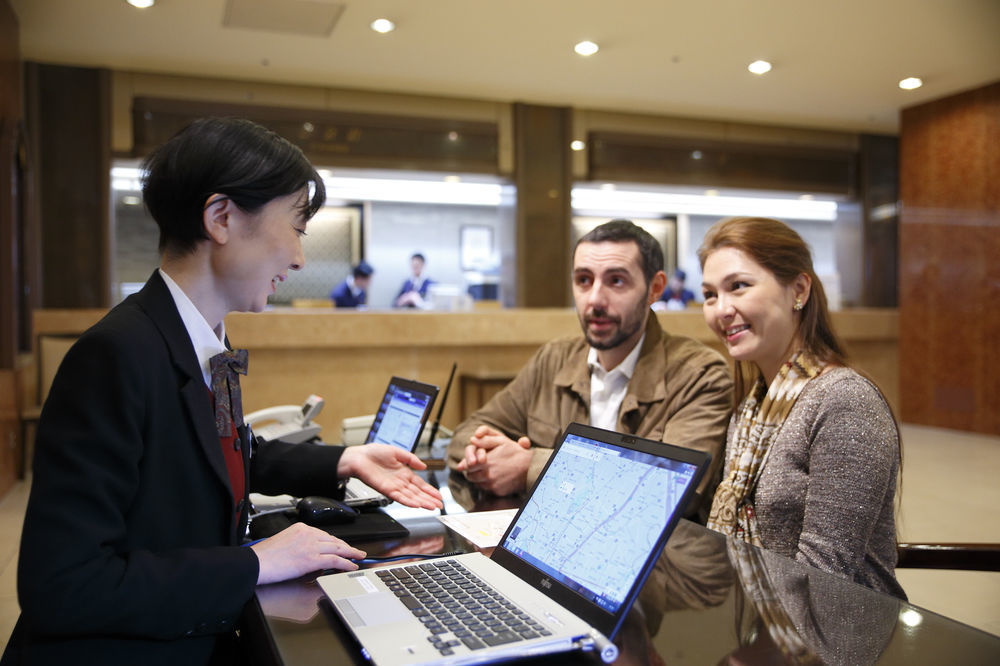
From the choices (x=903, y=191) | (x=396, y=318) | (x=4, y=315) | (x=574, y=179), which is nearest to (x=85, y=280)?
(x=4, y=315)

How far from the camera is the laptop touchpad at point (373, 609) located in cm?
93

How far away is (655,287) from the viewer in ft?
7.78

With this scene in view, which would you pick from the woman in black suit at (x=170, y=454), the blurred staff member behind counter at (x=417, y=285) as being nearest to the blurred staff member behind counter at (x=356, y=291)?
the blurred staff member behind counter at (x=417, y=285)

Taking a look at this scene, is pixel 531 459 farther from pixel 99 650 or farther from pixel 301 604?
pixel 99 650

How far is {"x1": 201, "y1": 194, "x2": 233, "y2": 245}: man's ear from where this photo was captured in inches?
43.7

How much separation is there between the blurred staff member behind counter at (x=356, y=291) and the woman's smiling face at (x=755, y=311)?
7.69 metres

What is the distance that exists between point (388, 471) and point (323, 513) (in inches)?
7.9

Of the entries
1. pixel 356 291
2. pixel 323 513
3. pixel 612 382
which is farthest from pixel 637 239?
pixel 356 291

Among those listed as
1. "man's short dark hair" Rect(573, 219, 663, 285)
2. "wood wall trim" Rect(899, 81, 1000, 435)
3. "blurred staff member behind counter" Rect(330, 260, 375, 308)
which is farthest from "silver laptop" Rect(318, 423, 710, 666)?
"blurred staff member behind counter" Rect(330, 260, 375, 308)

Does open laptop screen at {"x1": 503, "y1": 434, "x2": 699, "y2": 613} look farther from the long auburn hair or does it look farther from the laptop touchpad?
the long auburn hair

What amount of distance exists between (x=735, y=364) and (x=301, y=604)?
1.27 meters

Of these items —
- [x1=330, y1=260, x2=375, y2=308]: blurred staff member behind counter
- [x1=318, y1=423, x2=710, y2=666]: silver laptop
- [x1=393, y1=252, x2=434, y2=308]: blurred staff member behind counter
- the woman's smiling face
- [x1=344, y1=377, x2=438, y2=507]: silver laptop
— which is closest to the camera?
[x1=318, y1=423, x2=710, y2=666]: silver laptop

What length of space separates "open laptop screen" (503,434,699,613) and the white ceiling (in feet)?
16.1

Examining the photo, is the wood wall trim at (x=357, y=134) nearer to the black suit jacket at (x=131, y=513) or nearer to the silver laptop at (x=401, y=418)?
the silver laptop at (x=401, y=418)
